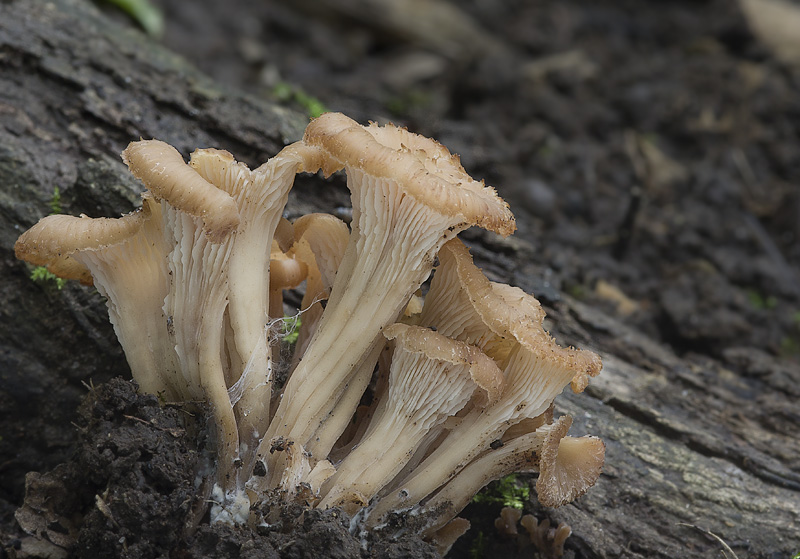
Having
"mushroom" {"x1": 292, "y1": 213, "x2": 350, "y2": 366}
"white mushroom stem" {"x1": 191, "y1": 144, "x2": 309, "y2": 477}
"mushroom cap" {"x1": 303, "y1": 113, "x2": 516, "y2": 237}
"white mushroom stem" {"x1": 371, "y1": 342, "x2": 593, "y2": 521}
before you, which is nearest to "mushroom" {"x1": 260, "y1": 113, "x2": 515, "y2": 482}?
"mushroom cap" {"x1": 303, "y1": 113, "x2": 516, "y2": 237}

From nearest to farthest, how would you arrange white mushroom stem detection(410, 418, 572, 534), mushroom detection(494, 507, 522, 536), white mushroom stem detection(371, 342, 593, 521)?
white mushroom stem detection(371, 342, 593, 521)
white mushroom stem detection(410, 418, 572, 534)
mushroom detection(494, 507, 522, 536)

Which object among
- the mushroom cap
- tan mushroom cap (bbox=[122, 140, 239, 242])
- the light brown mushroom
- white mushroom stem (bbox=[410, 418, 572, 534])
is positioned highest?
the mushroom cap

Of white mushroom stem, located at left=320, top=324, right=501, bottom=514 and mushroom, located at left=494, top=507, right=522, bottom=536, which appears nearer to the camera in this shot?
white mushroom stem, located at left=320, top=324, right=501, bottom=514

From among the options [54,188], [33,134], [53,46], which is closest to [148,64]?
[53,46]

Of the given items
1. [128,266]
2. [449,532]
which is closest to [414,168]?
[128,266]

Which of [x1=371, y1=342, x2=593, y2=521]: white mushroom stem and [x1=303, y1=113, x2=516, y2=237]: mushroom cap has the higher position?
[x1=303, y1=113, x2=516, y2=237]: mushroom cap

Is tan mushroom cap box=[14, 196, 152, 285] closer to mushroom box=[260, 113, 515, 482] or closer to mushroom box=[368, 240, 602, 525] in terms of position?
mushroom box=[260, 113, 515, 482]
